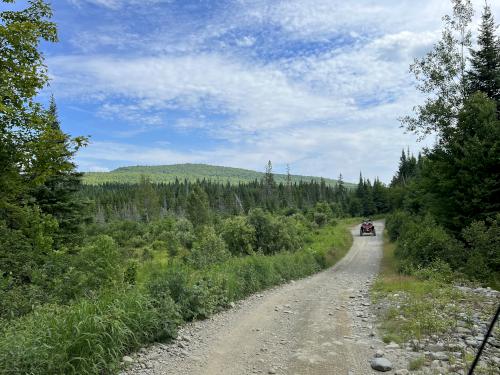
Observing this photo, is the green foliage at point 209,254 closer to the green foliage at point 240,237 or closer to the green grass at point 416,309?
A: the green foliage at point 240,237

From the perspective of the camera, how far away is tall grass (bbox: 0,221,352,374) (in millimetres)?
5187

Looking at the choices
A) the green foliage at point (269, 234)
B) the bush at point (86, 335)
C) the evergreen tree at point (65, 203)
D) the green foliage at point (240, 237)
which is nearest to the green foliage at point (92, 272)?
the bush at point (86, 335)

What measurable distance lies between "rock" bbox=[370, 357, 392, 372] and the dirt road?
0.14m

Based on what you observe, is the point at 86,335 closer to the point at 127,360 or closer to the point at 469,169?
the point at 127,360

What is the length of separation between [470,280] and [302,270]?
689cm

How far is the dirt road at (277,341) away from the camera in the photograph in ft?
20.4

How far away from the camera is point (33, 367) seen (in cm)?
498

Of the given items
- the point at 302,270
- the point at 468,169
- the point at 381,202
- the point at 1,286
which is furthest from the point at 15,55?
the point at 381,202

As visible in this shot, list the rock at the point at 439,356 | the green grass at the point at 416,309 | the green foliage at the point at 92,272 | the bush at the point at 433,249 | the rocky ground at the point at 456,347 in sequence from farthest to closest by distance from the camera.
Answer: the bush at the point at 433,249 → the green foliage at the point at 92,272 → the green grass at the point at 416,309 → the rock at the point at 439,356 → the rocky ground at the point at 456,347

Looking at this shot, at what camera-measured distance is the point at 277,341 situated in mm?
7562

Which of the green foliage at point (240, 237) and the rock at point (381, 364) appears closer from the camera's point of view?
the rock at point (381, 364)

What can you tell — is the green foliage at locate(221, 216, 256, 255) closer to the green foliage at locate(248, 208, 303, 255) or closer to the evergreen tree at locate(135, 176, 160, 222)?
the green foliage at locate(248, 208, 303, 255)

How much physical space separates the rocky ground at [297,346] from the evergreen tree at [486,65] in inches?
625

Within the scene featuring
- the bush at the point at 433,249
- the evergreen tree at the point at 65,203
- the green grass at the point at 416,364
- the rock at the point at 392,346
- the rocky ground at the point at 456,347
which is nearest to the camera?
the rocky ground at the point at 456,347
